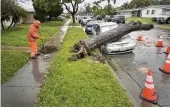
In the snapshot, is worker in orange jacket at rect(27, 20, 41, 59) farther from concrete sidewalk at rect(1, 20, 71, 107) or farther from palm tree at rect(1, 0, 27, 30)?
palm tree at rect(1, 0, 27, 30)

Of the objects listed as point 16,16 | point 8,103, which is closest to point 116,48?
point 8,103

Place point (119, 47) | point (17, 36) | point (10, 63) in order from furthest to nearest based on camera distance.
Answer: point (17, 36) < point (119, 47) < point (10, 63)

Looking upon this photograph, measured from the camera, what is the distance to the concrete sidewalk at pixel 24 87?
4695 millimetres

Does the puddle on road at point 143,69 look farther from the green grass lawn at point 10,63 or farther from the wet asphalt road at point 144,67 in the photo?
the green grass lawn at point 10,63

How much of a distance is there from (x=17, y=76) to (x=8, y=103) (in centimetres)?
209

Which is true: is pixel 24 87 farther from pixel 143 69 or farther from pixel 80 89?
pixel 143 69

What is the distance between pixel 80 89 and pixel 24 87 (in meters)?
1.55

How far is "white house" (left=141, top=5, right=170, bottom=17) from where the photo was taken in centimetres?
5534

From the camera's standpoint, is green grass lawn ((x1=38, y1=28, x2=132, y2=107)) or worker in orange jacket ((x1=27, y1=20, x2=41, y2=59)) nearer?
green grass lawn ((x1=38, y1=28, x2=132, y2=107))

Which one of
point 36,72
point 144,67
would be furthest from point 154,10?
point 36,72

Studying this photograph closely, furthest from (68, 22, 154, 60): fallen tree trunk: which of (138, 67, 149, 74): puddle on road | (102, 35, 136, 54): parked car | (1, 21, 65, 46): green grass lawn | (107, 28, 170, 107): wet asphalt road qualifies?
(1, 21, 65, 46): green grass lawn

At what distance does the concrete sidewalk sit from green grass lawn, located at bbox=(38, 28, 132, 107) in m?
0.23

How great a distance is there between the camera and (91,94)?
16.4 feet

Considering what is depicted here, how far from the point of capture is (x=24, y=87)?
18.5 ft
